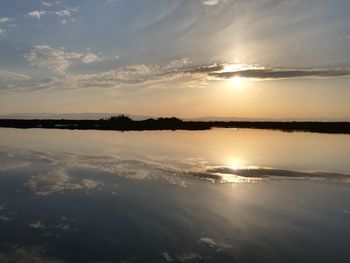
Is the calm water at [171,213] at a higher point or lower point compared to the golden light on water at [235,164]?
lower

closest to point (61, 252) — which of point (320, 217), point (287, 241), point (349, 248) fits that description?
point (287, 241)

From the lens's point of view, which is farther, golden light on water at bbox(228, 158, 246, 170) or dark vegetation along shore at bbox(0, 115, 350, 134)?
dark vegetation along shore at bbox(0, 115, 350, 134)

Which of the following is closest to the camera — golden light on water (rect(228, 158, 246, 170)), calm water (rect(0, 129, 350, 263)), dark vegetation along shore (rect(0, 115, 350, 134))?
calm water (rect(0, 129, 350, 263))

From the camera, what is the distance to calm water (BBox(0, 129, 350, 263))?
9773mm

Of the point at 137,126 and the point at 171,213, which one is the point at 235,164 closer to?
the point at 171,213

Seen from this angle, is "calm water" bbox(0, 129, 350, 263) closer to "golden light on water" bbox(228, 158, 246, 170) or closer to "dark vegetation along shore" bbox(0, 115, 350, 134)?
"golden light on water" bbox(228, 158, 246, 170)

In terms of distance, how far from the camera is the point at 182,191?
56.3ft

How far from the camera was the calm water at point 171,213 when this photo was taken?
32.1 ft

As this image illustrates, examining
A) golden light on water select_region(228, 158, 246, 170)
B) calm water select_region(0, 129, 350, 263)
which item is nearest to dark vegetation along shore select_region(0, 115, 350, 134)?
golden light on water select_region(228, 158, 246, 170)

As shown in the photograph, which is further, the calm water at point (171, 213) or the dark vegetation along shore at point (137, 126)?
the dark vegetation along shore at point (137, 126)

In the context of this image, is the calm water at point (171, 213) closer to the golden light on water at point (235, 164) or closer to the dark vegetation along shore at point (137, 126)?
the golden light on water at point (235, 164)

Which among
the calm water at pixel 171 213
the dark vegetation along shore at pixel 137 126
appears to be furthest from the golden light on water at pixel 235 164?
the dark vegetation along shore at pixel 137 126

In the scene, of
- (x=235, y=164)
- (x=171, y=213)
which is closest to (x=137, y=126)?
(x=235, y=164)

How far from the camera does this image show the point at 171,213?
43.9ft
